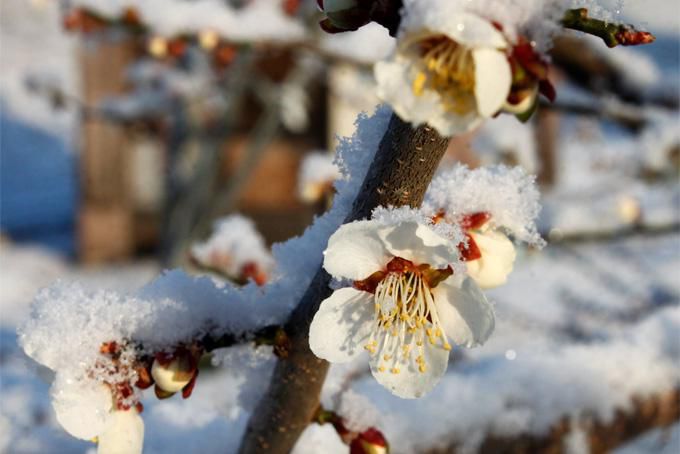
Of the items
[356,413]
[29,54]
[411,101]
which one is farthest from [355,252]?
[29,54]

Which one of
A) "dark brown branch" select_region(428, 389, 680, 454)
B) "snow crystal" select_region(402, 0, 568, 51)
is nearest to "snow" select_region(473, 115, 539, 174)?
"dark brown branch" select_region(428, 389, 680, 454)

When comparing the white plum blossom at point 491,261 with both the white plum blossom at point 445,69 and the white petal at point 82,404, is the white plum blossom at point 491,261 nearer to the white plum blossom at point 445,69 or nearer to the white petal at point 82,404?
the white plum blossom at point 445,69

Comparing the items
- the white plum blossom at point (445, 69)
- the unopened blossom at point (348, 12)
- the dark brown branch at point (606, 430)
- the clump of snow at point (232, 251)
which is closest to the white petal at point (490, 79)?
the white plum blossom at point (445, 69)

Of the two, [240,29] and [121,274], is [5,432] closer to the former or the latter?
[240,29]

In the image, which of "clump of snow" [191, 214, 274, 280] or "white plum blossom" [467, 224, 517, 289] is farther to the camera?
"clump of snow" [191, 214, 274, 280]

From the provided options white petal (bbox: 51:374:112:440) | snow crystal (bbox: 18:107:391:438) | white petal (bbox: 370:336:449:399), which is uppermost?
white petal (bbox: 370:336:449:399)

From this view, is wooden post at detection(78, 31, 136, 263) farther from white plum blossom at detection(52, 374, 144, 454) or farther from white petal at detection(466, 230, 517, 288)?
white petal at detection(466, 230, 517, 288)

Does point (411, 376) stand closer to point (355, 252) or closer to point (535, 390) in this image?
point (355, 252)
